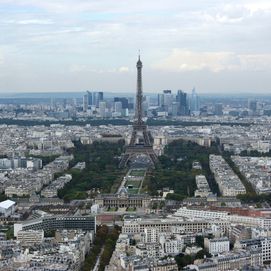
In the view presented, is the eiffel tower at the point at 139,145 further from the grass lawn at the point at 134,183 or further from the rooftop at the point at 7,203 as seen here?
the rooftop at the point at 7,203

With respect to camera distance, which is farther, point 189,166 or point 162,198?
point 189,166

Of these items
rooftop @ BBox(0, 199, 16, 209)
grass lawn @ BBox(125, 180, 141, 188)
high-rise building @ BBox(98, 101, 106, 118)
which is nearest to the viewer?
rooftop @ BBox(0, 199, 16, 209)

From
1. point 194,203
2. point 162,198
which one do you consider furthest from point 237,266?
point 162,198

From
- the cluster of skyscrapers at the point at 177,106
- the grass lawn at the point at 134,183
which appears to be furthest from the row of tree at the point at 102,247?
the cluster of skyscrapers at the point at 177,106

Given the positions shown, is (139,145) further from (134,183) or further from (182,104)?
(182,104)

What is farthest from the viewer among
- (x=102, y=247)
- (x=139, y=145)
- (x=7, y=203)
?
(x=139, y=145)

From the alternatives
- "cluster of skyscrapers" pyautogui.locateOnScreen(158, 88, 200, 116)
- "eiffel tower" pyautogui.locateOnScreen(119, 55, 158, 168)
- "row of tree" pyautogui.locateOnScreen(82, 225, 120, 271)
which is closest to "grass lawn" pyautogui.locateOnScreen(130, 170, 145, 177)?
"eiffel tower" pyautogui.locateOnScreen(119, 55, 158, 168)

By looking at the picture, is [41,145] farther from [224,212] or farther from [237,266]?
[237,266]

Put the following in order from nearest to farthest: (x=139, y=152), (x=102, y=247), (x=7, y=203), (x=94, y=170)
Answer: (x=102, y=247) < (x=7, y=203) < (x=94, y=170) < (x=139, y=152)

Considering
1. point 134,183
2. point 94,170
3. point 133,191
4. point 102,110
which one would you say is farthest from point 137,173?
point 102,110

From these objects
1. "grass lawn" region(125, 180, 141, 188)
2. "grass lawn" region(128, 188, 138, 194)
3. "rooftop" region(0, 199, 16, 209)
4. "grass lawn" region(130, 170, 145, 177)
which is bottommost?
"grass lawn" region(130, 170, 145, 177)

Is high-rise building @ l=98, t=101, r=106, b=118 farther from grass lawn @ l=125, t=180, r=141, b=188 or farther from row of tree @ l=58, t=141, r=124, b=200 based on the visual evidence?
grass lawn @ l=125, t=180, r=141, b=188
